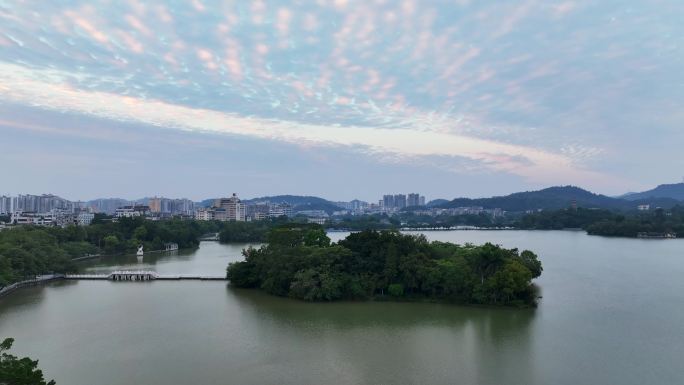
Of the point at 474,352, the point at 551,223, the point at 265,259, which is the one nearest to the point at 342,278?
the point at 265,259

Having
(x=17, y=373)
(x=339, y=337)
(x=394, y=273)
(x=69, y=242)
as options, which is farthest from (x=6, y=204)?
(x=17, y=373)

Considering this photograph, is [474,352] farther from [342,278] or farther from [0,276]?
[0,276]

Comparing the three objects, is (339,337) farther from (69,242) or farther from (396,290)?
(69,242)

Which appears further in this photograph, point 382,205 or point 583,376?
point 382,205

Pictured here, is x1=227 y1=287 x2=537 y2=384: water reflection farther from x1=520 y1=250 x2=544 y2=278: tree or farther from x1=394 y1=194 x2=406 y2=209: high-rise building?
x1=394 y1=194 x2=406 y2=209: high-rise building

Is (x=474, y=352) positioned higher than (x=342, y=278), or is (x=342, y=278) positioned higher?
(x=342, y=278)

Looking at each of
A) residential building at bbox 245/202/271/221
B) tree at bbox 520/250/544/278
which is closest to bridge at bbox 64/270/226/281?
tree at bbox 520/250/544/278
